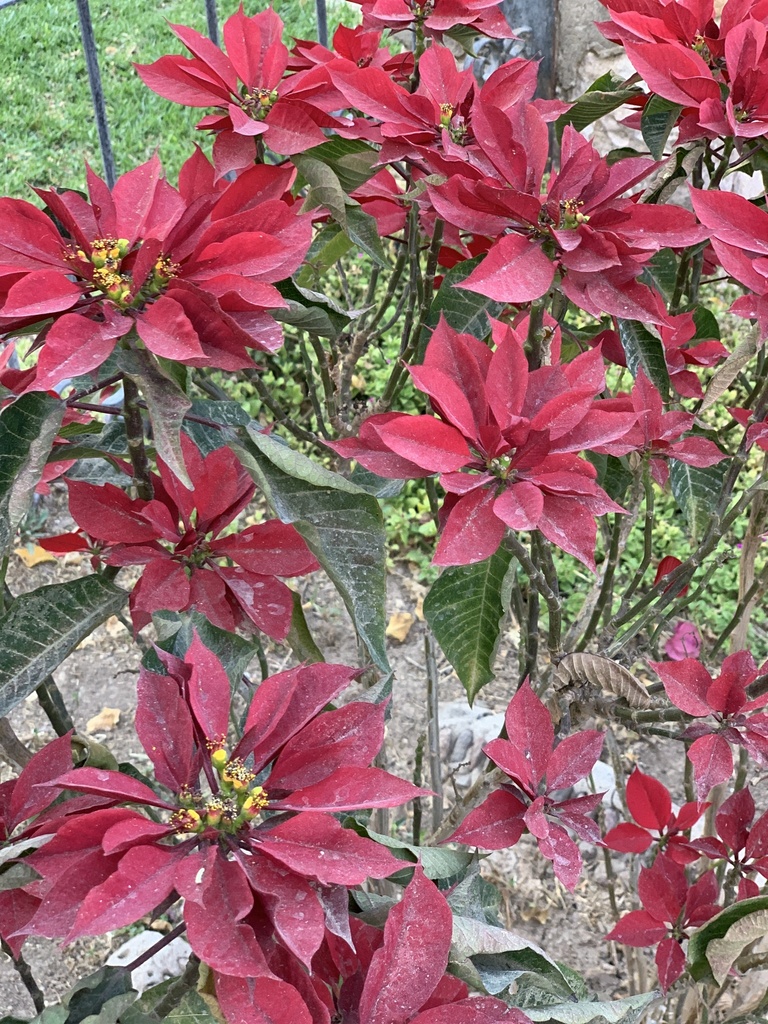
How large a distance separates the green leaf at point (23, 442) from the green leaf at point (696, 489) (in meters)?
0.58

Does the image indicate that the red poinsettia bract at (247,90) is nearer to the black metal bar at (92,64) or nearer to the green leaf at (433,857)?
the green leaf at (433,857)

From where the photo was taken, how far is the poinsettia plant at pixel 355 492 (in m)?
0.50

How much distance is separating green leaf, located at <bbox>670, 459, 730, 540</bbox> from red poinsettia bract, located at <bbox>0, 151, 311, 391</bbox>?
0.48 metres

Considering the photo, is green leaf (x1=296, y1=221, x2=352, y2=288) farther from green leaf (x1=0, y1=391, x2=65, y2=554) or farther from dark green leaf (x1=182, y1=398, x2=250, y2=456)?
green leaf (x1=0, y1=391, x2=65, y2=554)

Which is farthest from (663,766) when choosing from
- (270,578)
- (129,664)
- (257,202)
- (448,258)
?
(257,202)

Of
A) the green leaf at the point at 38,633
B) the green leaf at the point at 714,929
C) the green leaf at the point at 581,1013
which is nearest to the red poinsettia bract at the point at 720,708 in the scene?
the green leaf at the point at 714,929

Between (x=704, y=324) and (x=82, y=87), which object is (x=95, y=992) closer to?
(x=704, y=324)

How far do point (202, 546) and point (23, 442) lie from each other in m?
0.17

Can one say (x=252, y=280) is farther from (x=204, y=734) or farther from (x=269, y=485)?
(x=204, y=734)

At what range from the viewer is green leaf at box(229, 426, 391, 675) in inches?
24.8

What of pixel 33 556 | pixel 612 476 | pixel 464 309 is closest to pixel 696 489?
pixel 612 476

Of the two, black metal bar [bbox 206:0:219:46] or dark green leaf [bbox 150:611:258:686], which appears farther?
black metal bar [bbox 206:0:219:46]

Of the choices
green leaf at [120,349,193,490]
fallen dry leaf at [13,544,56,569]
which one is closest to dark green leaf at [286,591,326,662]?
green leaf at [120,349,193,490]

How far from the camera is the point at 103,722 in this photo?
Result: 2002mm
